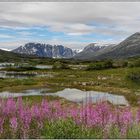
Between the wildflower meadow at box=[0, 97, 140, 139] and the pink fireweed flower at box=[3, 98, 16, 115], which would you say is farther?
the pink fireweed flower at box=[3, 98, 16, 115]

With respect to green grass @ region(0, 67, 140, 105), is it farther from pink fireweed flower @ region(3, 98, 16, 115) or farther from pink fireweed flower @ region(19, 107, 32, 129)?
pink fireweed flower @ region(19, 107, 32, 129)

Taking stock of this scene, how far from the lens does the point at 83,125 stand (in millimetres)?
8383

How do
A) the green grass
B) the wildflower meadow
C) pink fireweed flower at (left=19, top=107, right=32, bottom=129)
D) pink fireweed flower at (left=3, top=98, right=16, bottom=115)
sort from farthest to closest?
the green grass, pink fireweed flower at (left=3, top=98, right=16, bottom=115), pink fireweed flower at (left=19, top=107, right=32, bottom=129), the wildflower meadow

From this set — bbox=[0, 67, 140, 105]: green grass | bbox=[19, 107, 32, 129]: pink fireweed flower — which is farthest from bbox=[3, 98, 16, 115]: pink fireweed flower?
bbox=[0, 67, 140, 105]: green grass

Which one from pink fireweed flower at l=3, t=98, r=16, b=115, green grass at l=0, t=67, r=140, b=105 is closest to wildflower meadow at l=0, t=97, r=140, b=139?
pink fireweed flower at l=3, t=98, r=16, b=115

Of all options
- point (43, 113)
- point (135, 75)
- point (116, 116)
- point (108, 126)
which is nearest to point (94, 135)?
point (108, 126)

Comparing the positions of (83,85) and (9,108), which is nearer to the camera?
(9,108)

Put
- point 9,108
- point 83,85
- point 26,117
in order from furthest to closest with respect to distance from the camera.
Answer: point 83,85
point 9,108
point 26,117

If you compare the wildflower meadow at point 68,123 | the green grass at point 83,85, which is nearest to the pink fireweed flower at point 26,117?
the wildflower meadow at point 68,123

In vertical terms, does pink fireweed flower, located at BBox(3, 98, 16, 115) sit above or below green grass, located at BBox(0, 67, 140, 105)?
above

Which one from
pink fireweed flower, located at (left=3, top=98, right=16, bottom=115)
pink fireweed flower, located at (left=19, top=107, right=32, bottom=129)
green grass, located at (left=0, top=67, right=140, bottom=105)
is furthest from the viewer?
green grass, located at (left=0, top=67, right=140, bottom=105)

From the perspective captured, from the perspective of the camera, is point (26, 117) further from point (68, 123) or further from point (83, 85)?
point (83, 85)

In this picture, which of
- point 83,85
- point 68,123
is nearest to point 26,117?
point 68,123

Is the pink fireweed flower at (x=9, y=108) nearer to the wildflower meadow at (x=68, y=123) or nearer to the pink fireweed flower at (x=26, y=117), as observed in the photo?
the wildflower meadow at (x=68, y=123)
